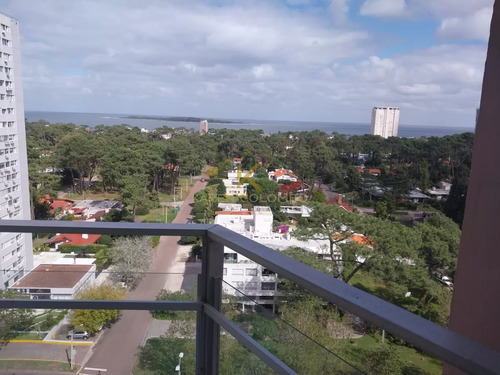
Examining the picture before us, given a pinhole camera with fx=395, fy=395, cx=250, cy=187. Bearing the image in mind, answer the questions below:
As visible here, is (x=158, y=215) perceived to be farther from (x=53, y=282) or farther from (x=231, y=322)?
(x=231, y=322)

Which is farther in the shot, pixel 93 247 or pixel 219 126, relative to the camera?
pixel 219 126

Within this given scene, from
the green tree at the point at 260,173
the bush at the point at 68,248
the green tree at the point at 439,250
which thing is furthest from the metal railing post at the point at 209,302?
the green tree at the point at 260,173

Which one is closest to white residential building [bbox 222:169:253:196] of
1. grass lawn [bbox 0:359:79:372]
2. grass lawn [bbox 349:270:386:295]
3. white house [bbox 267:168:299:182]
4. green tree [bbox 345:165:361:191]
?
white house [bbox 267:168:299:182]

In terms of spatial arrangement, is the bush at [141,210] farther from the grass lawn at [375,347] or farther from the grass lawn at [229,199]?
the grass lawn at [375,347]

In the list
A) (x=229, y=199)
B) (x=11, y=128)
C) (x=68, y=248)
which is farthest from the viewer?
(x=229, y=199)

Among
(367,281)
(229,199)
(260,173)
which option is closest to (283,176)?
(260,173)

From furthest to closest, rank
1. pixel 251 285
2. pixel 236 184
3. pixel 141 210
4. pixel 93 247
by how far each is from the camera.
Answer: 1. pixel 236 184
2. pixel 141 210
3. pixel 93 247
4. pixel 251 285

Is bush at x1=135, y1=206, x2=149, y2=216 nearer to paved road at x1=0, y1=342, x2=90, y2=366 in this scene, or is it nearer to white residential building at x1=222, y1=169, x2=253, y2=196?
white residential building at x1=222, y1=169, x2=253, y2=196

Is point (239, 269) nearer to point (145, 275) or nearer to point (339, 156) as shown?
point (145, 275)
